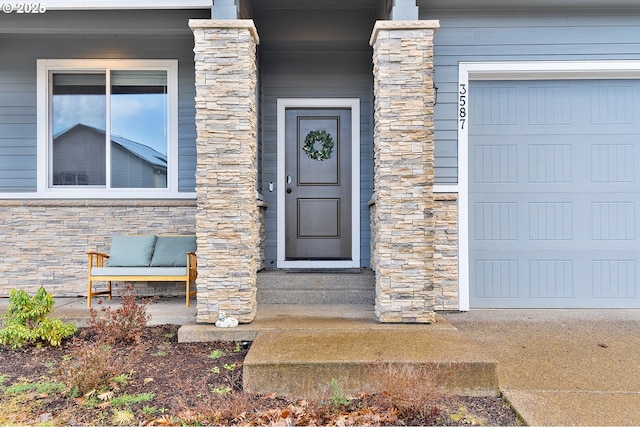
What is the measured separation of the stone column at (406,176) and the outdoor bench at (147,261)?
6.57 ft

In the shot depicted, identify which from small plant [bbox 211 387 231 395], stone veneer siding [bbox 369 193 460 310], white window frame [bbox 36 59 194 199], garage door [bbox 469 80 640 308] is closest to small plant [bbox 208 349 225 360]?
small plant [bbox 211 387 231 395]

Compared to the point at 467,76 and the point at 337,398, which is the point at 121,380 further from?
the point at 467,76

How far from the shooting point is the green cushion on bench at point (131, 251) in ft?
15.0

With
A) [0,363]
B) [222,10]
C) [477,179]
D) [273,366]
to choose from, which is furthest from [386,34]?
[0,363]

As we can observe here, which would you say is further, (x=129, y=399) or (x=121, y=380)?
(x=121, y=380)

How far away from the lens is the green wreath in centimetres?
529

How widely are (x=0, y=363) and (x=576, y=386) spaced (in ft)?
12.2

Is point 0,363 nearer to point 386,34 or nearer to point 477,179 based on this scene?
point 386,34

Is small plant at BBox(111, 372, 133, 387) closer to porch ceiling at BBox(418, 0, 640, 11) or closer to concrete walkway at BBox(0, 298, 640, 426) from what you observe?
concrete walkway at BBox(0, 298, 640, 426)

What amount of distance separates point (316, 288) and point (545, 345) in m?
2.03

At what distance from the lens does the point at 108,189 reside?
501cm

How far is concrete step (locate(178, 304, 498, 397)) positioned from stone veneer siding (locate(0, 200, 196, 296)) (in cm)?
189

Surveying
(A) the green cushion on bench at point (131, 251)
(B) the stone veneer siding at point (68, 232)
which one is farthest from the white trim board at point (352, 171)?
(A) the green cushion on bench at point (131, 251)

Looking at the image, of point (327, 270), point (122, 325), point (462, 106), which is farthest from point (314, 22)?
point (122, 325)
